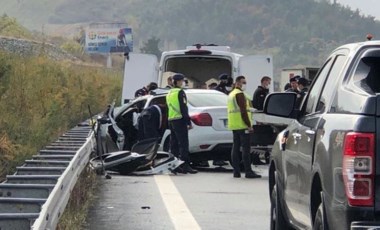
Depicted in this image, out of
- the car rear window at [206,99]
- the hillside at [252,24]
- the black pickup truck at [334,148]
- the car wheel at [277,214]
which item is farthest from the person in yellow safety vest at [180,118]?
the hillside at [252,24]

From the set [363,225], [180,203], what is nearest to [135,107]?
[180,203]

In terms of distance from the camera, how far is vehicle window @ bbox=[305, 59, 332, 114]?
279 inches

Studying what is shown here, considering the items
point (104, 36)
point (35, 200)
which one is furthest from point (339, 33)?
point (35, 200)

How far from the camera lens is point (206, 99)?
17828 mm

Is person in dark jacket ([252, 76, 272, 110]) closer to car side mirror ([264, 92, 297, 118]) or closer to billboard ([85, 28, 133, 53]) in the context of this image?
car side mirror ([264, 92, 297, 118])

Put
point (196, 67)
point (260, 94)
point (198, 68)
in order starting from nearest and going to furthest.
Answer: point (260, 94) → point (196, 67) → point (198, 68)

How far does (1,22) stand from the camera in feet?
266

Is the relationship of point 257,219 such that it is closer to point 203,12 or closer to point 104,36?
point 104,36

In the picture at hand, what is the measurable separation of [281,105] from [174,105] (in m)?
8.86

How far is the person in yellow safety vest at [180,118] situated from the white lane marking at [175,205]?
104 centimetres

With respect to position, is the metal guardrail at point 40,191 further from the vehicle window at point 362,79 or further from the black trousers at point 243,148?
the black trousers at point 243,148

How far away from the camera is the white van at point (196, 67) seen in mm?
22125

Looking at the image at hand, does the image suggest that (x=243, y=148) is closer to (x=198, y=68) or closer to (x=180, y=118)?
(x=180, y=118)

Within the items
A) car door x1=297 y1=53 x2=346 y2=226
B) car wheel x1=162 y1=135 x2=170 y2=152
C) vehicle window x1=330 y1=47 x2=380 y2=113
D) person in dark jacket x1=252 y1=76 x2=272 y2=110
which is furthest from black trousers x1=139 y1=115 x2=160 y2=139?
vehicle window x1=330 y1=47 x2=380 y2=113
